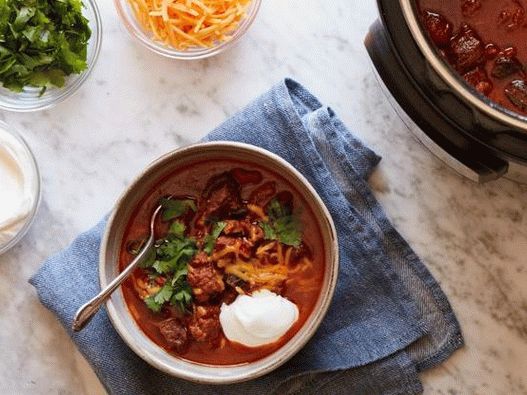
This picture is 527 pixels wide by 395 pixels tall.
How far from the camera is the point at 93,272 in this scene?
230 cm

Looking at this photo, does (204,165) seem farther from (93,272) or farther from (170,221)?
(93,272)

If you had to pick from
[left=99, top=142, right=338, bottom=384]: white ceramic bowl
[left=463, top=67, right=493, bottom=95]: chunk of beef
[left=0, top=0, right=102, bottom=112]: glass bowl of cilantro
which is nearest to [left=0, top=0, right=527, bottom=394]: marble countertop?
[left=0, top=0, right=102, bottom=112]: glass bowl of cilantro

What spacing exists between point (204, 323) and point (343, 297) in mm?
350

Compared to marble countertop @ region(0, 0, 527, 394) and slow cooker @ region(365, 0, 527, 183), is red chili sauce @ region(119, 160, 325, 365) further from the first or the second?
slow cooker @ region(365, 0, 527, 183)

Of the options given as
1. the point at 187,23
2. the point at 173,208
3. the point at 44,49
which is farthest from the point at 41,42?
the point at 173,208

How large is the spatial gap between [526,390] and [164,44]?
1196mm

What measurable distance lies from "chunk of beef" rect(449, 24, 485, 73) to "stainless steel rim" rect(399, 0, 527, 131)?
0.29 ft

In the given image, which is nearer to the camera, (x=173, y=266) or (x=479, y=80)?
(x=479, y=80)

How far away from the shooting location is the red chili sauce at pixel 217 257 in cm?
215

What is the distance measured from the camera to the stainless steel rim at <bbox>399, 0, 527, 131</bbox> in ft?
5.81

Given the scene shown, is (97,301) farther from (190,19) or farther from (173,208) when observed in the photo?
(190,19)

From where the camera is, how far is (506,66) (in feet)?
6.17

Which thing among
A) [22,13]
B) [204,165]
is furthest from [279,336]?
[22,13]

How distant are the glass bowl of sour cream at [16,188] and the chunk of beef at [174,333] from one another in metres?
0.44
